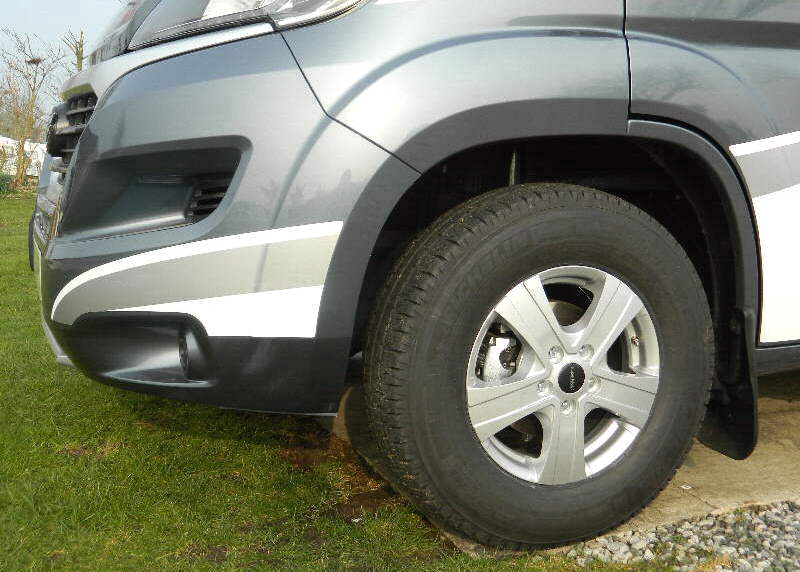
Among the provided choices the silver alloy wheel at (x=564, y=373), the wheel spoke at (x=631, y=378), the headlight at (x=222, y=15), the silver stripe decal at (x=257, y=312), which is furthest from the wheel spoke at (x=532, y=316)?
the headlight at (x=222, y=15)

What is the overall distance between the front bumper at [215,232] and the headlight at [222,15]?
62mm

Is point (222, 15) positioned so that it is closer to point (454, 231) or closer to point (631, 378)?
point (454, 231)

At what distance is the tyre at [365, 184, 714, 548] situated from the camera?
1.73 m

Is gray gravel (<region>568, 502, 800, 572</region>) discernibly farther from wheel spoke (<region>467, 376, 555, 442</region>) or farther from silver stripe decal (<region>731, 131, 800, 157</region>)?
silver stripe decal (<region>731, 131, 800, 157</region>)

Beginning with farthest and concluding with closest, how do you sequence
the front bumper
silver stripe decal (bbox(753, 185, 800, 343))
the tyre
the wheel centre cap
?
silver stripe decal (bbox(753, 185, 800, 343)) < the wheel centre cap < the tyre < the front bumper

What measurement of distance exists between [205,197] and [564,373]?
94 cm

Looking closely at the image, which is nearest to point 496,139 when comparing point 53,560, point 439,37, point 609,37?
point 439,37

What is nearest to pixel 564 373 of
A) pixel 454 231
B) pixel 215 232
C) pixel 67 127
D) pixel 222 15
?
pixel 454 231

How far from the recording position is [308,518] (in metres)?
2.10

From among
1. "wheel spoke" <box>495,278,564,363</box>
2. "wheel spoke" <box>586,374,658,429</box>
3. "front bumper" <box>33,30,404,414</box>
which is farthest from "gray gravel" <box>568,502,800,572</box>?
"front bumper" <box>33,30,404,414</box>

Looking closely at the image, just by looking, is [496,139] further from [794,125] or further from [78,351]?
[78,351]

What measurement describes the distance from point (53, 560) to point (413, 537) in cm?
89

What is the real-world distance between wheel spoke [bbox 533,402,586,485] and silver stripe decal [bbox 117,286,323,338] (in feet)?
2.12

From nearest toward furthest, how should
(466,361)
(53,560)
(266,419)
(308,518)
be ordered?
(466,361) → (53,560) → (308,518) → (266,419)
